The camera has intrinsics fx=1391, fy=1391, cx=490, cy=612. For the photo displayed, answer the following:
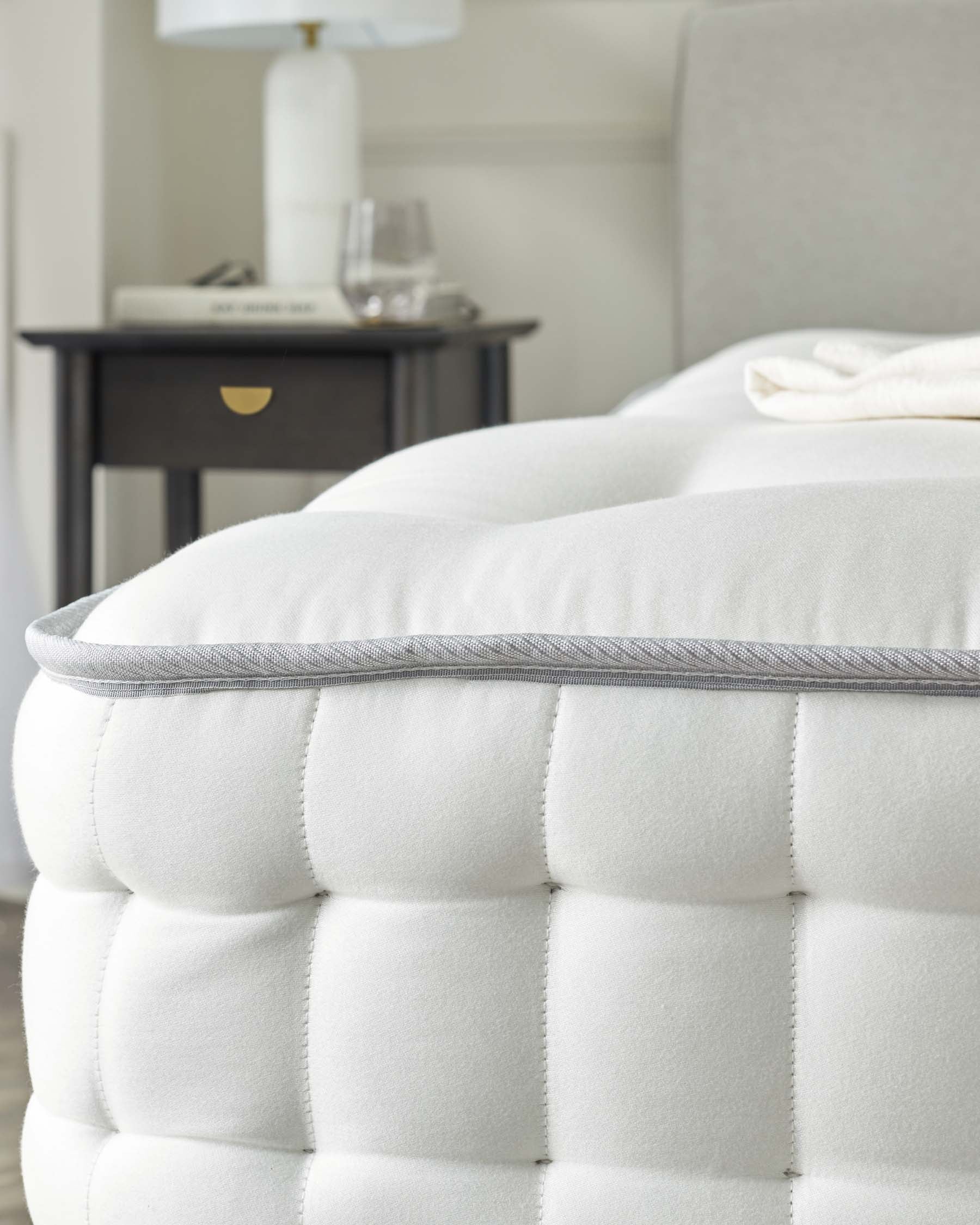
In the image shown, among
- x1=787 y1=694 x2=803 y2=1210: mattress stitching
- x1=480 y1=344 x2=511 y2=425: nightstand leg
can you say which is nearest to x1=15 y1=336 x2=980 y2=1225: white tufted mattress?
x1=787 y1=694 x2=803 y2=1210: mattress stitching

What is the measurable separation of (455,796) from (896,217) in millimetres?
1321

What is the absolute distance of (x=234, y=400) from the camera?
52.6 inches

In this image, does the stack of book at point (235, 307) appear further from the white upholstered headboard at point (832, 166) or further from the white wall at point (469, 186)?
the white upholstered headboard at point (832, 166)

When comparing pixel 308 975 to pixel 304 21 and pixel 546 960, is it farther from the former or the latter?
pixel 304 21

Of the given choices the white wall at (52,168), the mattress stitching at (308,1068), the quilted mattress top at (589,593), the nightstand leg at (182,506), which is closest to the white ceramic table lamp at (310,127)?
the white wall at (52,168)

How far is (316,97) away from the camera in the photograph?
1.51 meters

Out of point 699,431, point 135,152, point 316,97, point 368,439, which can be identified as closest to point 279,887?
point 699,431

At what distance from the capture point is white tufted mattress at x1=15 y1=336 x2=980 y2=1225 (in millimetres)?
406

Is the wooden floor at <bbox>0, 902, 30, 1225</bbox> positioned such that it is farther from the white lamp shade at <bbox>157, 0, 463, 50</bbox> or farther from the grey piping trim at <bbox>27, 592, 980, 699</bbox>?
the white lamp shade at <bbox>157, 0, 463, 50</bbox>

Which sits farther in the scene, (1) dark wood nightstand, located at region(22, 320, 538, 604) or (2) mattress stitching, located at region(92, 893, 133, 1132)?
(1) dark wood nightstand, located at region(22, 320, 538, 604)

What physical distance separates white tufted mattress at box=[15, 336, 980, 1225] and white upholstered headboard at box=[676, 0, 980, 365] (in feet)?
3.82

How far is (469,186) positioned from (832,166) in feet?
1.52

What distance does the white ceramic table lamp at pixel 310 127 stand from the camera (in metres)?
1.51

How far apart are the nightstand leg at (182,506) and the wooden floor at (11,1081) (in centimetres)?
67
